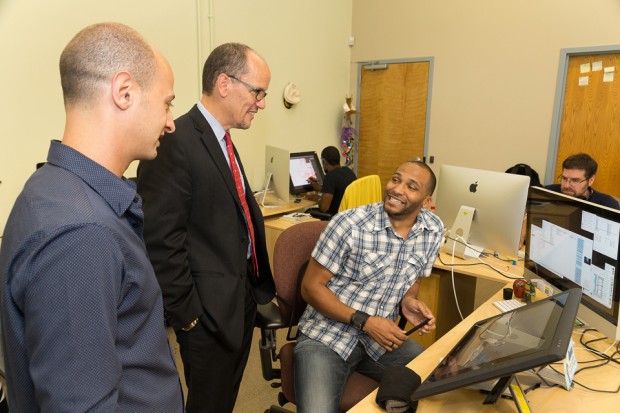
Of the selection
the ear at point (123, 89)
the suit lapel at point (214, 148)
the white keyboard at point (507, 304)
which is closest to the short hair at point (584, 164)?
the white keyboard at point (507, 304)

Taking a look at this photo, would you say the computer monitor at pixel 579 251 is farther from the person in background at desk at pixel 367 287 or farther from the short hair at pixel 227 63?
the short hair at pixel 227 63

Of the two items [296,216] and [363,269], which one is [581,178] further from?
[296,216]

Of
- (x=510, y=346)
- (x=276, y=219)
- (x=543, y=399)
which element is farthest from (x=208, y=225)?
(x=276, y=219)

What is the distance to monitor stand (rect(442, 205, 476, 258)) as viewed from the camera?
2.41 m

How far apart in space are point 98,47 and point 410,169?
55.5 inches

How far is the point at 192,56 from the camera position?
3908 millimetres

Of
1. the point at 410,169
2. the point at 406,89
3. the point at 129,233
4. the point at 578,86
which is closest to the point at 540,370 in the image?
the point at 410,169

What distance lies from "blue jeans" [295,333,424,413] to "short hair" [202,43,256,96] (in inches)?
41.3

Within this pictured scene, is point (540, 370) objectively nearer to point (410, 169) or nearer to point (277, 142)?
point (410, 169)

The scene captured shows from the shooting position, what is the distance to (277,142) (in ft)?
16.1

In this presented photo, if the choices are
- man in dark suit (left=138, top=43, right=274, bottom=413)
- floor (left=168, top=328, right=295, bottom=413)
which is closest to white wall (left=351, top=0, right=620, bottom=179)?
floor (left=168, top=328, right=295, bottom=413)

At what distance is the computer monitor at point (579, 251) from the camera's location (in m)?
1.33

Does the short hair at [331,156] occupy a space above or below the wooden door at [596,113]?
below

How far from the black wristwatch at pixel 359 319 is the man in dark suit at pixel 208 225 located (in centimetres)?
42
